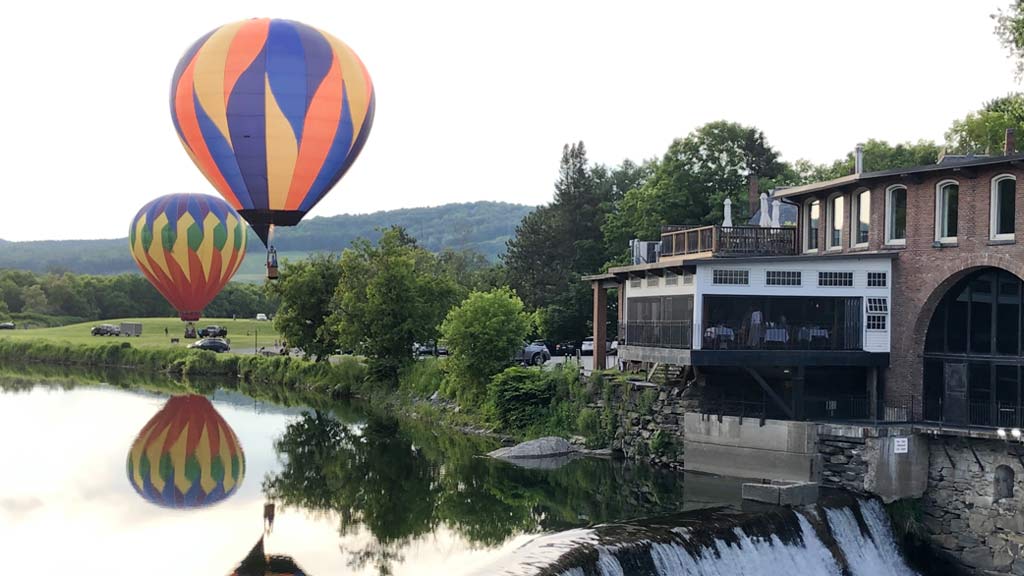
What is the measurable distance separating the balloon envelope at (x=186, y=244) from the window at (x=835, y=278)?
5641cm

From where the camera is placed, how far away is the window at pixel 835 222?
41031 mm

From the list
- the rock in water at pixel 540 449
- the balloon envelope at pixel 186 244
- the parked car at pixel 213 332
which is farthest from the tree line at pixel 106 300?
the rock in water at pixel 540 449

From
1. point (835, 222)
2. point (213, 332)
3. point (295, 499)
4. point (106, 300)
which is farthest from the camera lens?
point (106, 300)

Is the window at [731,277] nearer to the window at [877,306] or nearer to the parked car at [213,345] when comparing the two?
the window at [877,306]

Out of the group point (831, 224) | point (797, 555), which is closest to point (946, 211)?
point (831, 224)

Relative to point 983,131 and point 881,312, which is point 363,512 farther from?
point 983,131

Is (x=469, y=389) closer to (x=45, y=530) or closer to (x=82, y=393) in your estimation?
(x=45, y=530)

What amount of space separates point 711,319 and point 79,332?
4082 inches

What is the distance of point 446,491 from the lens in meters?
40.5

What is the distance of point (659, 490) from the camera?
37.9 m

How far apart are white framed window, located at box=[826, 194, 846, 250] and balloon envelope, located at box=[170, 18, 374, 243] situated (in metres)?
22.2

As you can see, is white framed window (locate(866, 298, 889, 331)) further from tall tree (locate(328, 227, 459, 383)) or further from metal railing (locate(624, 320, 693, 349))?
tall tree (locate(328, 227, 459, 383))

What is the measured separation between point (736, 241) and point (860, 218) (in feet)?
14.7

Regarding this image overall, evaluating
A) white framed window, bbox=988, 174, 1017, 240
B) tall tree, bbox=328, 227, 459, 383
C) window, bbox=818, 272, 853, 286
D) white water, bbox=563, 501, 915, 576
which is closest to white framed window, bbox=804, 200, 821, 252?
window, bbox=818, 272, 853, 286
